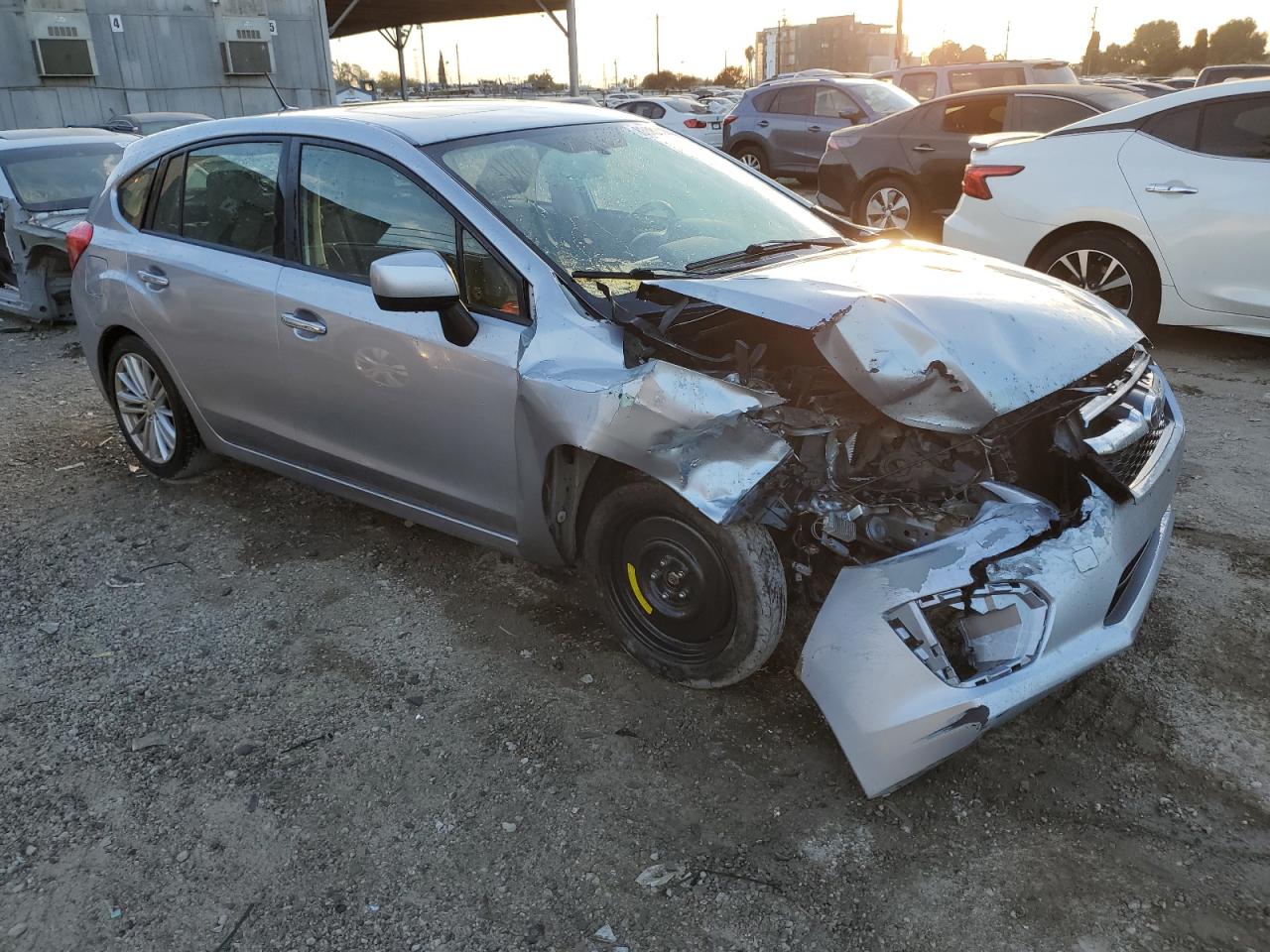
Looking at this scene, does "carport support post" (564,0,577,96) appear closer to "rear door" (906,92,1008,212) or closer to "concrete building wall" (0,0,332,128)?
"concrete building wall" (0,0,332,128)

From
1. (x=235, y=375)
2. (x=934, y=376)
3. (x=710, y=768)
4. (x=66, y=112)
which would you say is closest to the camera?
(x=934, y=376)

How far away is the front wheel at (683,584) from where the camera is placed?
105 inches

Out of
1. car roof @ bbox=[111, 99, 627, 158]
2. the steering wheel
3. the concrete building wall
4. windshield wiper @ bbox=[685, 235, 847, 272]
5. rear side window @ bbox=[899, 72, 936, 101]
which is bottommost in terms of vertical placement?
windshield wiper @ bbox=[685, 235, 847, 272]

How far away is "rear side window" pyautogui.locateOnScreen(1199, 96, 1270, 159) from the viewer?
17.9ft

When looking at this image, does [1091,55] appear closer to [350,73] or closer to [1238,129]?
[350,73]

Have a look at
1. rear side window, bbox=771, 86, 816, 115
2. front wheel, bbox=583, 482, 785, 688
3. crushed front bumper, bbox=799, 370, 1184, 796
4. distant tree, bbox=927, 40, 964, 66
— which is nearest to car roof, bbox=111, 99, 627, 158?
front wheel, bbox=583, 482, 785, 688

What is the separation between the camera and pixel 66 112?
61.6ft

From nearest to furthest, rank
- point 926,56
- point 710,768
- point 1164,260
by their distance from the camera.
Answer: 1. point 710,768
2. point 1164,260
3. point 926,56

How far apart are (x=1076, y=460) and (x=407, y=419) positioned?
2.07 m

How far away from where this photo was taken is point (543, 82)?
263ft

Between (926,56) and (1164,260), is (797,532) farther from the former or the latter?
(926,56)

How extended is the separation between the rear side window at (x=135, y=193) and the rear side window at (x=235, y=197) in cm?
29

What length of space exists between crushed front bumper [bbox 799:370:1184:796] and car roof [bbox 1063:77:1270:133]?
4.33 meters

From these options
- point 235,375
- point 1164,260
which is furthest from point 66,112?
point 1164,260
